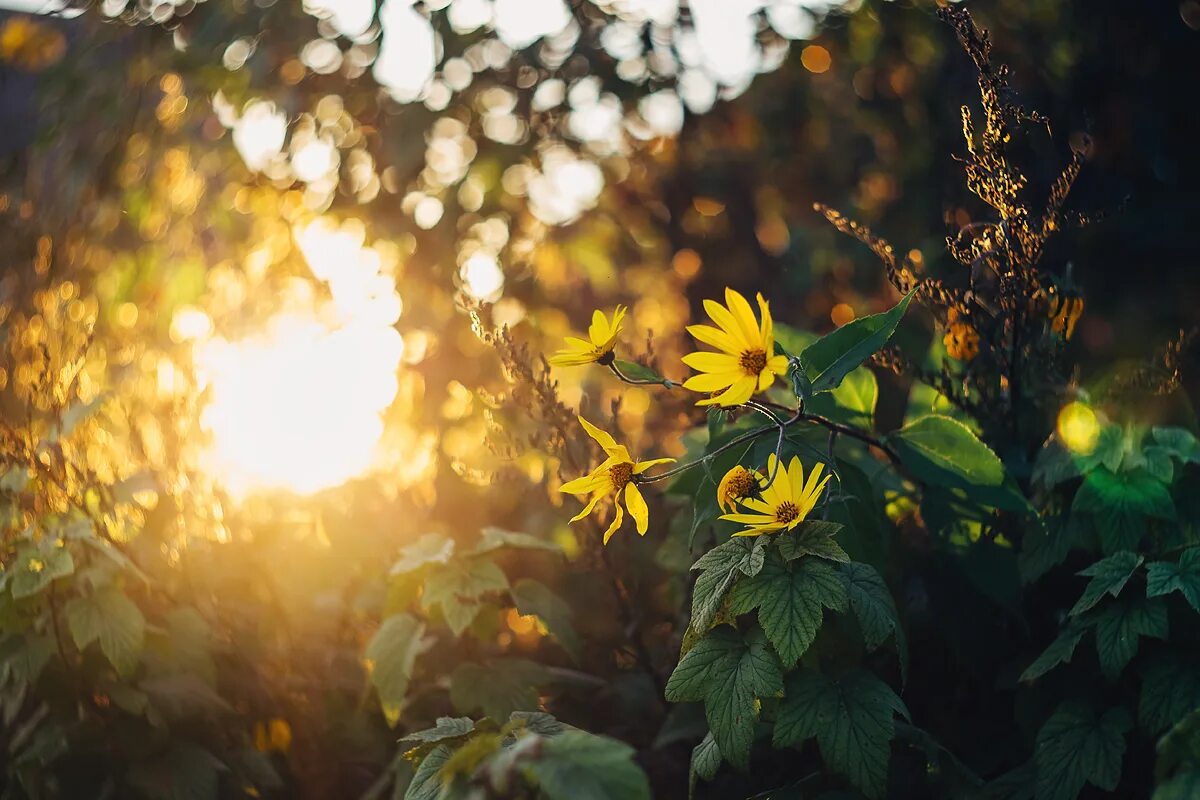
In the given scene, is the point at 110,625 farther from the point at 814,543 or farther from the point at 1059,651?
the point at 1059,651

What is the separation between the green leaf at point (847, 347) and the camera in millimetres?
1096

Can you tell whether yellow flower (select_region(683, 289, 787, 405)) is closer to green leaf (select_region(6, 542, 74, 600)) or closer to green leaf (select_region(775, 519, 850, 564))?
green leaf (select_region(775, 519, 850, 564))

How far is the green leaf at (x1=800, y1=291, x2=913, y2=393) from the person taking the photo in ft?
3.59

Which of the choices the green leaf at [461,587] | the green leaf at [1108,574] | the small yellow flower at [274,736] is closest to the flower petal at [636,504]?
the green leaf at [461,587]

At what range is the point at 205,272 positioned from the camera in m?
2.60

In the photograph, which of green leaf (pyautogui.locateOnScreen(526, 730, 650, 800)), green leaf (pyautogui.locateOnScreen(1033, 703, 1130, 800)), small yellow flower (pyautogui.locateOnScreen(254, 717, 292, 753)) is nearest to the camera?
green leaf (pyautogui.locateOnScreen(526, 730, 650, 800))

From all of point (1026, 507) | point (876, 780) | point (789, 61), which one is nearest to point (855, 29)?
point (789, 61)

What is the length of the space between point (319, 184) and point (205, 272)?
381mm

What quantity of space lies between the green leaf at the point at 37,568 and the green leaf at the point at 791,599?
905 millimetres

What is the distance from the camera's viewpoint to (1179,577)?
105 cm

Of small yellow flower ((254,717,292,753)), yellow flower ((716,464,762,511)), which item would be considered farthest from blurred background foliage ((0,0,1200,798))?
yellow flower ((716,464,762,511))

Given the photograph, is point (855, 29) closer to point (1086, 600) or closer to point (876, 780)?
point (1086, 600)

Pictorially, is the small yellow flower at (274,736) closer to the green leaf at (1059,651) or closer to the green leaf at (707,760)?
the green leaf at (707,760)

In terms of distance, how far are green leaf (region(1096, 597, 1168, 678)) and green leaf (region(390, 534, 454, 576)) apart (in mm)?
855
